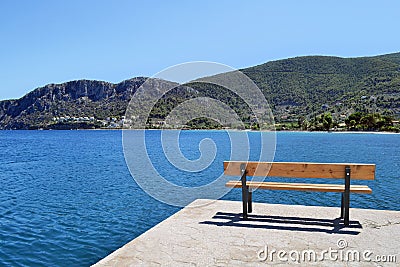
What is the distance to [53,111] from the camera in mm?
156375

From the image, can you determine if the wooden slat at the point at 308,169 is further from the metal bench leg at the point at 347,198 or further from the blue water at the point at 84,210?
the blue water at the point at 84,210

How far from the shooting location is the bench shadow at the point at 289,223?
18.0ft

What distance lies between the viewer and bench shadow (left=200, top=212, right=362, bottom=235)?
18.0 ft

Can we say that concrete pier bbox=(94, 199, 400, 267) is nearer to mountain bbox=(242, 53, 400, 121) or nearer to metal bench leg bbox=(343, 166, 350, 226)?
metal bench leg bbox=(343, 166, 350, 226)

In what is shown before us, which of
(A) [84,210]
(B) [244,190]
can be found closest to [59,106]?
(A) [84,210]

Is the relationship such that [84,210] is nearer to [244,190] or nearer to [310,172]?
[244,190]

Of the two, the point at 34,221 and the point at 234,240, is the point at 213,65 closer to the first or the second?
the point at 234,240

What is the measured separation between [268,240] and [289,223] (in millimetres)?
982

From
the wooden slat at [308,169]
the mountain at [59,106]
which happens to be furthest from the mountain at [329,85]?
the wooden slat at [308,169]

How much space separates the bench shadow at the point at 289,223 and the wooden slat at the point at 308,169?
2.50 feet

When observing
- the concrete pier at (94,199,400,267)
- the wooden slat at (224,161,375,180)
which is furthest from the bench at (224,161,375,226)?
the concrete pier at (94,199,400,267)

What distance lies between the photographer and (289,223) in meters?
5.82

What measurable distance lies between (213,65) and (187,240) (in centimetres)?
325

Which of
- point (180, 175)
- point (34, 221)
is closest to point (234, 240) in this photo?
point (34, 221)
